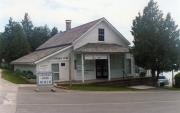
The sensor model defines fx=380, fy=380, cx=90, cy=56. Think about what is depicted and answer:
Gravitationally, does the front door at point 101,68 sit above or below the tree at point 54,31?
below

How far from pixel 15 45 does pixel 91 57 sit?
23881mm

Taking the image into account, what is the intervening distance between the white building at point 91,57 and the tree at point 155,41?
3.07 m

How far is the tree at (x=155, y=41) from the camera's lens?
3309 centimetres

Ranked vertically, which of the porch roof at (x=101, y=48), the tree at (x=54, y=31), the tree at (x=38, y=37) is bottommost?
the porch roof at (x=101, y=48)

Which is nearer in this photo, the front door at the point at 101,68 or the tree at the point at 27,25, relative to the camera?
the front door at the point at 101,68

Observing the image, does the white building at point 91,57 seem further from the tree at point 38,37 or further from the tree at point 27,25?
the tree at point 27,25

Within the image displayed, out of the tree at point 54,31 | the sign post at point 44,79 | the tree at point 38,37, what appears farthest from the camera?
the tree at point 54,31

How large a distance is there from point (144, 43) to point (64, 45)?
845 cm

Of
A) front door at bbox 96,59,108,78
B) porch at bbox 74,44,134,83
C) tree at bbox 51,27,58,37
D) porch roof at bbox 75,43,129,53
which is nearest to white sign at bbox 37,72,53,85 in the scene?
porch at bbox 74,44,134,83

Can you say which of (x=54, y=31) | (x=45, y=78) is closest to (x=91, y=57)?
(x=45, y=78)

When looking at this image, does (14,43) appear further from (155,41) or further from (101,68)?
(155,41)

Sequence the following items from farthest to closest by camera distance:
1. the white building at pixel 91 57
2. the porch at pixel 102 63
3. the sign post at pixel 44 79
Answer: the porch at pixel 102 63
the white building at pixel 91 57
the sign post at pixel 44 79

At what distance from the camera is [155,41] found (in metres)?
33.2

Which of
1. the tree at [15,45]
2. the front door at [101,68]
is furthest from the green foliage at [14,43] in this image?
the front door at [101,68]
